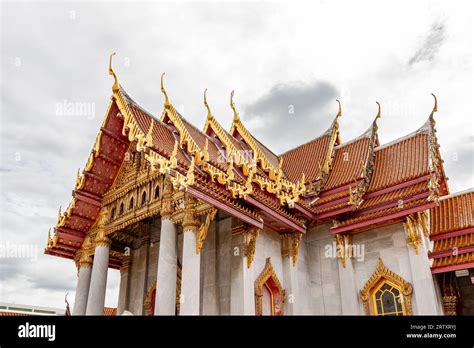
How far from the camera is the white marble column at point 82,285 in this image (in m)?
12.3

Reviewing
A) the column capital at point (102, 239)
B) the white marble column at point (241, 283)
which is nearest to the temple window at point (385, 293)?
the white marble column at point (241, 283)

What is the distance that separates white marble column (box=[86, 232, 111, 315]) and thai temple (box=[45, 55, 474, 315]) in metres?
0.03

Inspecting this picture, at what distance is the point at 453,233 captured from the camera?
11383 millimetres

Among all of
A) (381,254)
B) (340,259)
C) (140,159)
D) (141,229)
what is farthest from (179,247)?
(381,254)

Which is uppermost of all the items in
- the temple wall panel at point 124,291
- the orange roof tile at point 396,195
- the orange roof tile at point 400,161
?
the orange roof tile at point 400,161

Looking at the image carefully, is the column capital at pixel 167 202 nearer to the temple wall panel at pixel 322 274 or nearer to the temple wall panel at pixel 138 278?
the temple wall panel at pixel 138 278

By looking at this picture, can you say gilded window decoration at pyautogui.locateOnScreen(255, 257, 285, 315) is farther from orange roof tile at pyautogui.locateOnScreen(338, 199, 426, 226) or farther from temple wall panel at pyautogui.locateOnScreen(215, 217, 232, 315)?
orange roof tile at pyautogui.locateOnScreen(338, 199, 426, 226)

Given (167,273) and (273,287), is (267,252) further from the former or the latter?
(167,273)

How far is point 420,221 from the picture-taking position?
10914 millimetres

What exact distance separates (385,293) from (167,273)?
564cm

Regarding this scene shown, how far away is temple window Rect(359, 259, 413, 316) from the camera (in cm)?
1049

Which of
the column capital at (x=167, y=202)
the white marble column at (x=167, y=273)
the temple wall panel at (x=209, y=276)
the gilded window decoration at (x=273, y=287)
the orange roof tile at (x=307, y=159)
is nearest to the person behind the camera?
the white marble column at (x=167, y=273)

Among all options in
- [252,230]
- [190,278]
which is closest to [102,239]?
[190,278]

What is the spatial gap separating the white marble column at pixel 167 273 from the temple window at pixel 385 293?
501 centimetres
